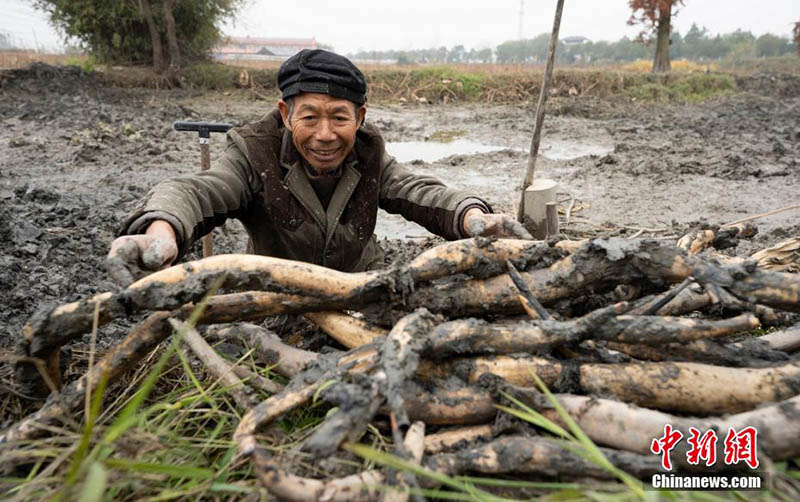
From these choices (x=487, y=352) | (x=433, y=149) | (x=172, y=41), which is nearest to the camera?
(x=487, y=352)

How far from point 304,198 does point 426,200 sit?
68 cm

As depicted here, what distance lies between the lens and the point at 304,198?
8.70ft

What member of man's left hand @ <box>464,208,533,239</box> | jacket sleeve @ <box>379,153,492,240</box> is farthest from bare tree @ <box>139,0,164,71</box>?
man's left hand @ <box>464,208,533,239</box>

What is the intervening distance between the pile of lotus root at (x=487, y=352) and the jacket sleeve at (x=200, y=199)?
0.55 meters

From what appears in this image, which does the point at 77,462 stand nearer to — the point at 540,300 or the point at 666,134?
the point at 540,300

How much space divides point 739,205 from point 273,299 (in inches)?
256


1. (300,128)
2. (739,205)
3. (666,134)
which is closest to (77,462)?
(300,128)

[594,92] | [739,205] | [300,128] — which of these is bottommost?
[739,205]

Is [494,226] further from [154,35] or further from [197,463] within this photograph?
[154,35]

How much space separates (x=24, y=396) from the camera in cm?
136

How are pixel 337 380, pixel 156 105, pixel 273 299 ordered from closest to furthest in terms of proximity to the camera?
pixel 337 380 → pixel 273 299 → pixel 156 105

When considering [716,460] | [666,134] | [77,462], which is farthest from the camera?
[666,134]

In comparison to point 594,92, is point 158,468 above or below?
below

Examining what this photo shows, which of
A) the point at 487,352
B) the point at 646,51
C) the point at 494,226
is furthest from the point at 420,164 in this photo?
the point at 646,51
